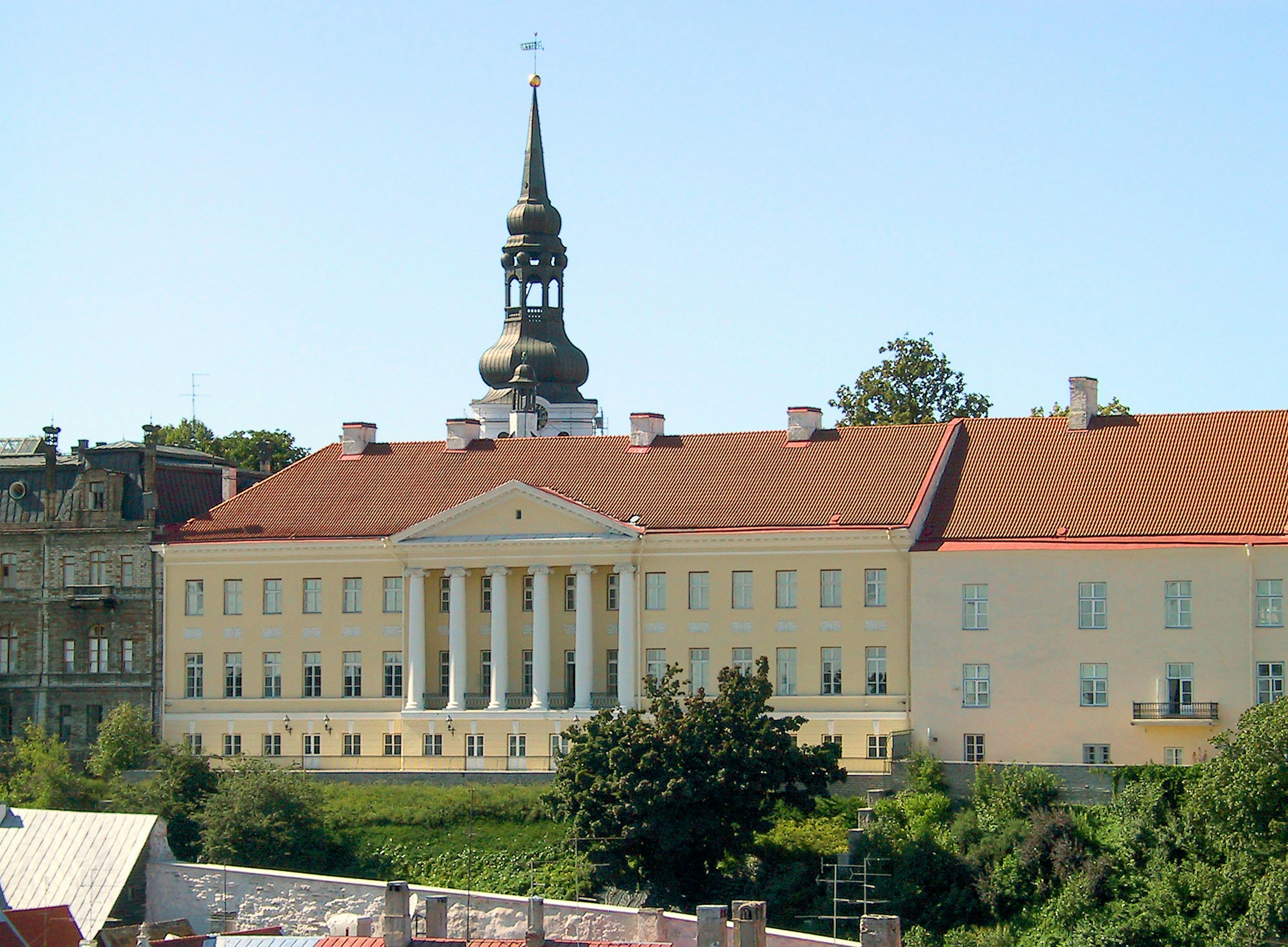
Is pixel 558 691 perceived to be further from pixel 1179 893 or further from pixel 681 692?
pixel 1179 893

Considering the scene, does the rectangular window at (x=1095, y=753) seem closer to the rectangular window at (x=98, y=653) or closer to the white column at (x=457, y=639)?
the white column at (x=457, y=639)

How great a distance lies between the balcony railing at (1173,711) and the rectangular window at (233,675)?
2655cm

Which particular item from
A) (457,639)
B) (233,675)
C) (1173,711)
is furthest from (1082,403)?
(233,675)

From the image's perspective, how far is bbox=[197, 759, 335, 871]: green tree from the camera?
72.4 m

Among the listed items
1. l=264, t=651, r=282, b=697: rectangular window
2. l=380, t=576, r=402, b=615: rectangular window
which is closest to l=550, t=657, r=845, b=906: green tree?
l=380, t=576, r=402, b=615: rectangular window

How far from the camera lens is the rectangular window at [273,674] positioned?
3268 inches

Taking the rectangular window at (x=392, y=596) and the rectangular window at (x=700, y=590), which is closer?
the rectangular window at (x=700, y=590)

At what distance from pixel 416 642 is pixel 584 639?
5.20 metres

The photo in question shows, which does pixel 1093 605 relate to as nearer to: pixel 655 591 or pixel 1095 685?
pixel 1095 685

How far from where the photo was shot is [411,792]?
7644 centimetres

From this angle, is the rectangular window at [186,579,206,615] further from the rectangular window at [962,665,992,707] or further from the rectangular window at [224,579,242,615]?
the rectangular window at [962,665,992,707]

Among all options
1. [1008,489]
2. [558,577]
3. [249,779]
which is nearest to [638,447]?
[558,577]

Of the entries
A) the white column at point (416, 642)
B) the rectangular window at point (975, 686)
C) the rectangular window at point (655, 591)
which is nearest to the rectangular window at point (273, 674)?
the white column at point (416, 642)

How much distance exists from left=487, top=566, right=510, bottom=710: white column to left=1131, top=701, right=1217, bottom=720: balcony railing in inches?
719
